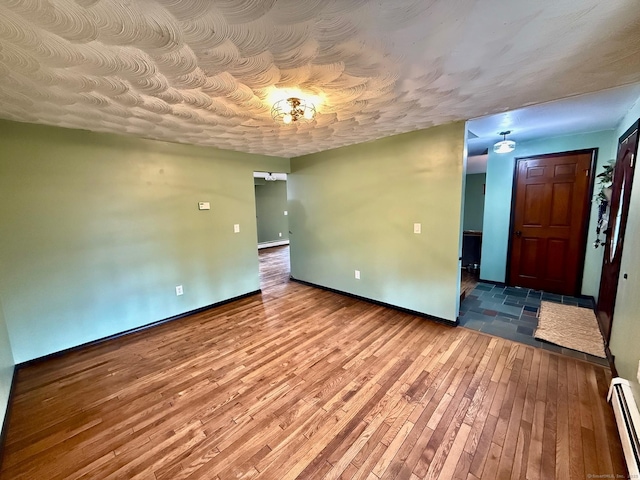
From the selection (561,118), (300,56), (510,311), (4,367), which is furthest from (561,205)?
(4,367)

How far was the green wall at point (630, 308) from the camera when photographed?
1.68 metres

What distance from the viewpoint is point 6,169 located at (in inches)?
86.7

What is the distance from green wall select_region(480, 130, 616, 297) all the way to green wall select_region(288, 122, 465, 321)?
1.96 m

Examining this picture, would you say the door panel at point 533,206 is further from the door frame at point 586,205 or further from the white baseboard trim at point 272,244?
the white baseboard trim at point 272,244

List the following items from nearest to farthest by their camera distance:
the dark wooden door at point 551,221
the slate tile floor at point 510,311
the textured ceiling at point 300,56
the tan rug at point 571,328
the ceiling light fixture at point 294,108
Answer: the textured ceiling at point 300,56, the ceiling light fixture at point 294,108, the tan rug at point 571,328, the slate tile floor at point 510,311, the dark wooden door at point 551,221

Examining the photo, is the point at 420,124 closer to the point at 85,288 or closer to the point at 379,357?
the point at 379,357

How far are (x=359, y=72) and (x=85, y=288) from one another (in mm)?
3332

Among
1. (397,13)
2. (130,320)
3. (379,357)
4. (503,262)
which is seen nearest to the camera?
(397,13)

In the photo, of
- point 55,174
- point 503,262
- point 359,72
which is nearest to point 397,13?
point 359,72

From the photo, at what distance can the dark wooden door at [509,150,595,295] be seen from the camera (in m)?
3.51

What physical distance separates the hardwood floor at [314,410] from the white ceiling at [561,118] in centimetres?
234

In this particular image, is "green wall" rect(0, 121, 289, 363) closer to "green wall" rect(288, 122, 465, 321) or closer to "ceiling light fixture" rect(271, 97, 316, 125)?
"green wall" rect(288, 122, 465, 321)

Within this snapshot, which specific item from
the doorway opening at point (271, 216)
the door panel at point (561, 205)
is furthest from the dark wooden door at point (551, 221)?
the doorway opening at point (271, 216)

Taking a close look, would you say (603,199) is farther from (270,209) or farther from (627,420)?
(270,209)
